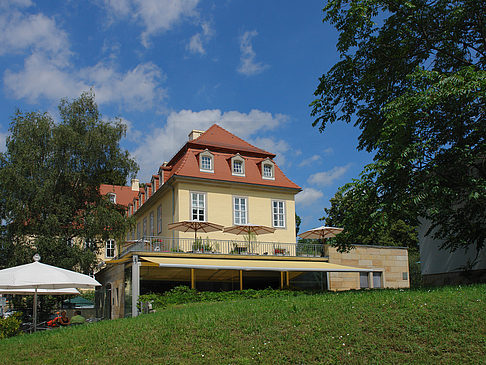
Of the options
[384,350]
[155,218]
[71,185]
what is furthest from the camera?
[155,218]

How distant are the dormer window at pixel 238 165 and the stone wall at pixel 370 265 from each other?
24.4ft

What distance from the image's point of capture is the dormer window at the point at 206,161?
30.0m

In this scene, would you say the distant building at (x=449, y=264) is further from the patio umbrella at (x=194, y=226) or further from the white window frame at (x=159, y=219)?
the white window frame at (x=159, y=219)

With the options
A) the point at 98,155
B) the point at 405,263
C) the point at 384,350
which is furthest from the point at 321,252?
the point at 384,350

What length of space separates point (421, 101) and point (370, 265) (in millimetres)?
15334

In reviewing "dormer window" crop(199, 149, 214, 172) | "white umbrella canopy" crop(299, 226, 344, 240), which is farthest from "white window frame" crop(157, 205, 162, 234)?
"white umbrella canopy" crop(299, 226, 344, 240)

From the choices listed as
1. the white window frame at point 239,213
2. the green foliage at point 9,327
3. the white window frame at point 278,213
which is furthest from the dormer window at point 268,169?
the green foliage at point 9,327

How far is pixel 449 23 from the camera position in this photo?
16.0m

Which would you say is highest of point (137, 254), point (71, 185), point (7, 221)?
point (71, 185)

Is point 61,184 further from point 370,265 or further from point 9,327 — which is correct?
point 370,265

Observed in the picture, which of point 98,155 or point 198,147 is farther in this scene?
point 198,147

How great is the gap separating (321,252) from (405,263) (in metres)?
5.12

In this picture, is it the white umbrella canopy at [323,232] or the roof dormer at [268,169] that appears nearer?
the white umbrella canopy at [323,232]

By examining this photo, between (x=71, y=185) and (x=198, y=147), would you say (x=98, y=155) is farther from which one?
(x=198, y=147)
